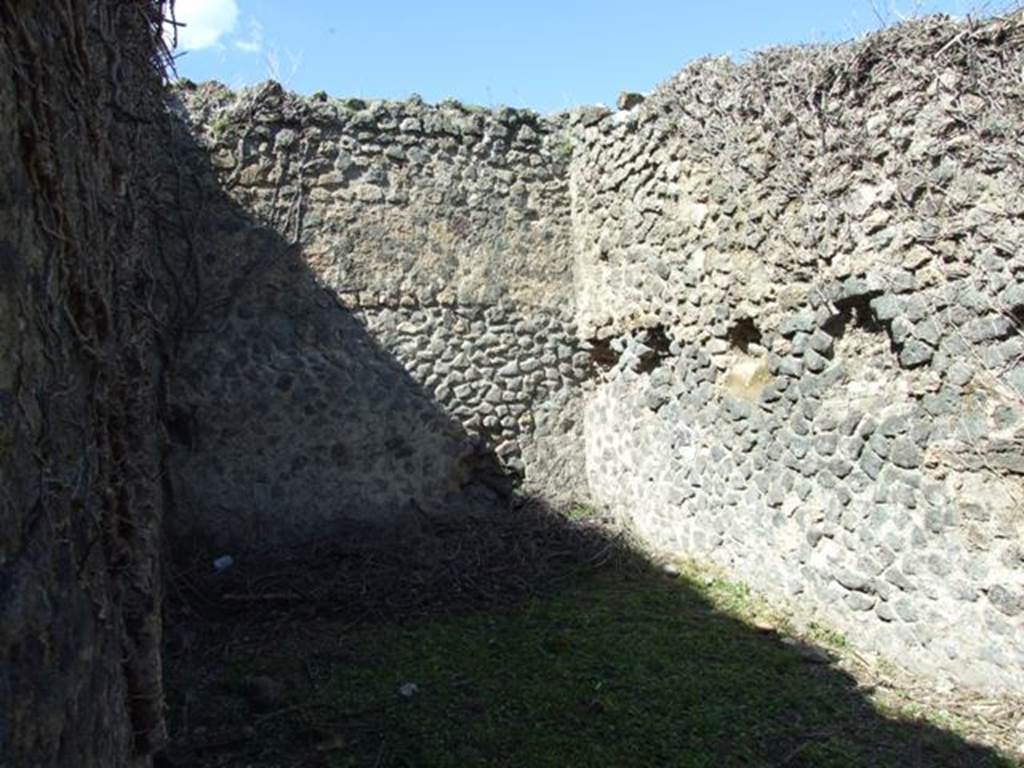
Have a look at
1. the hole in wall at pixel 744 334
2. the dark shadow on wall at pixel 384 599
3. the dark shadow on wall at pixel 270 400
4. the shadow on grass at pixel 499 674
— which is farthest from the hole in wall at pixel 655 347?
the dark shadow on wall at pixel 270 400

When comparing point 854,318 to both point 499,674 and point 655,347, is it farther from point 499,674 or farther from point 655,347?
point 499,674

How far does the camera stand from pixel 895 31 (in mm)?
4359

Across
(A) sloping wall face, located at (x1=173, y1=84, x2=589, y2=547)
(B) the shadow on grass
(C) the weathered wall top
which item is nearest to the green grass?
(B) the shadow on grass

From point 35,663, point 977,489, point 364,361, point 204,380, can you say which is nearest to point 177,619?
point 204,380

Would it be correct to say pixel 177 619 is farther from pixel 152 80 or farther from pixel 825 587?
pixel 825 587

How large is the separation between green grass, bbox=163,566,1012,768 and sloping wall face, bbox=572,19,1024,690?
0.53m

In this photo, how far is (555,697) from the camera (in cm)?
426

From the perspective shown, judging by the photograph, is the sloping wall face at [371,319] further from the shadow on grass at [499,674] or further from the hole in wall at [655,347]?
the hole in wall at [655,347]

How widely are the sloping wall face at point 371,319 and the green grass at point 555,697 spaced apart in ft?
4.90

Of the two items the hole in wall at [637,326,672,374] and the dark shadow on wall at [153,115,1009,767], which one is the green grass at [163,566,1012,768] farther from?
the hole in wall at [637,326,672,374]

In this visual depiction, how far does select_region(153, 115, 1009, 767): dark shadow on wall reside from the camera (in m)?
3.90

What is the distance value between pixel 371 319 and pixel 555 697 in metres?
3.39

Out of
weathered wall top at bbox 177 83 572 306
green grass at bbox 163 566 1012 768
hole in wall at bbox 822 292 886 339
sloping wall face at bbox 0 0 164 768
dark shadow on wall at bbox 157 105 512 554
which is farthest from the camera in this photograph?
weathered wall top at bbox 177 83 572 306

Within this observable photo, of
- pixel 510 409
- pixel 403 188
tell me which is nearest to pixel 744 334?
pixel 510 409
